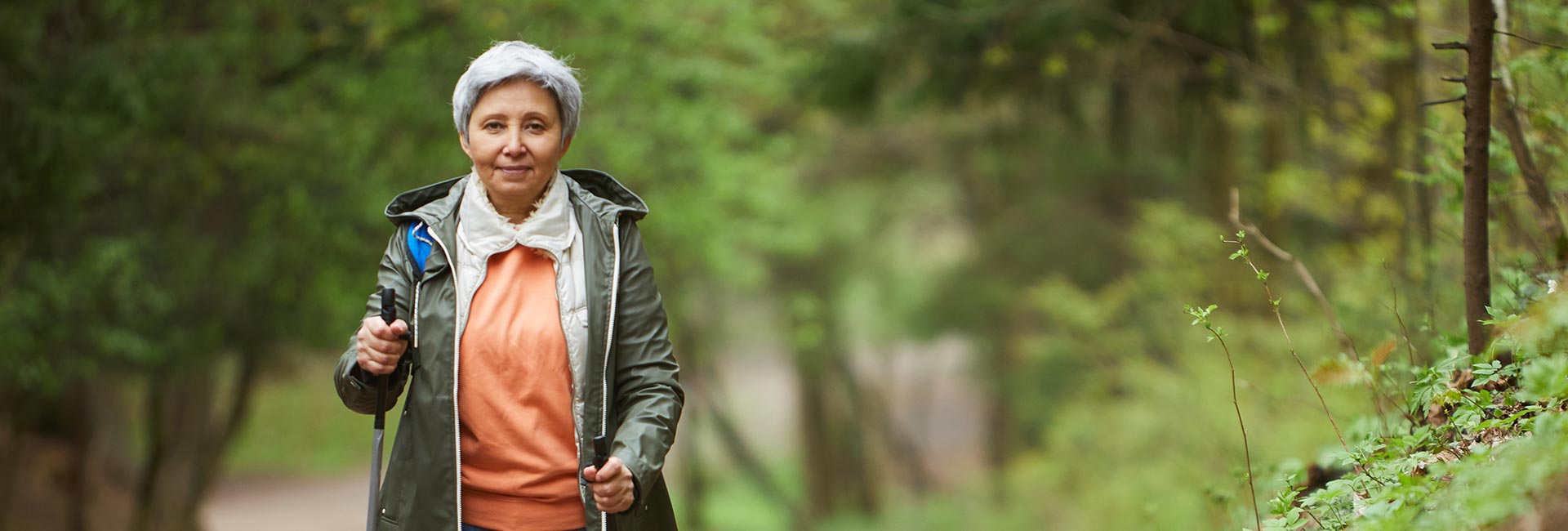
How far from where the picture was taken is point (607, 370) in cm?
253

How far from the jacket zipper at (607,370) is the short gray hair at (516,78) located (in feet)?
1.09

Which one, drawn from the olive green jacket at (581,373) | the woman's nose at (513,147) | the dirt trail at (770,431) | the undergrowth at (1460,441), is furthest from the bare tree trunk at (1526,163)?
the dirt trail at (770,431)

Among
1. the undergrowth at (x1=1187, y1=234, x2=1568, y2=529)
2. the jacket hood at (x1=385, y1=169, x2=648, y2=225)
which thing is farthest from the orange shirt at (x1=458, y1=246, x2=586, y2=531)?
the undergrowth at (x1=1187, y1=234, x2=1568, y2=529)

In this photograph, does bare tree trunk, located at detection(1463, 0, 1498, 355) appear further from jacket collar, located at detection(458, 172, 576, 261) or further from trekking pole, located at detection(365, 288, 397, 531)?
trekking pole, located at detection(365, 288, 397, 531)

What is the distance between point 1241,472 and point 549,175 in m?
1.90

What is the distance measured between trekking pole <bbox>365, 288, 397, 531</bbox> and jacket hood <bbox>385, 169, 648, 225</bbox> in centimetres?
19

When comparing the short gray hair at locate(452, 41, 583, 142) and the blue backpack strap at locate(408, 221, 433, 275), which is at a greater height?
the short gray hair at locate(452, 41, 583, 142)

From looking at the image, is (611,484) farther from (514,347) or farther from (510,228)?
(510,228)

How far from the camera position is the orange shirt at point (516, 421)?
2.51m

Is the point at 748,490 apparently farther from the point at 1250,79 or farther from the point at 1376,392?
the point at 1376,392

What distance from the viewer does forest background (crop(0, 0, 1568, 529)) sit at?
4.32 m

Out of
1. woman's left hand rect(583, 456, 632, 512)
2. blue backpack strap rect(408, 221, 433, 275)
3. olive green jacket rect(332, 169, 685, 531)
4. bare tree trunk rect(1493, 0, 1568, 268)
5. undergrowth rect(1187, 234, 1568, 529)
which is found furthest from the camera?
bare tree trunk rect(1493, 0, 1568, 268)

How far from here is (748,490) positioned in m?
23.3

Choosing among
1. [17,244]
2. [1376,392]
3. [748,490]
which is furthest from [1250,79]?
[748,490]
